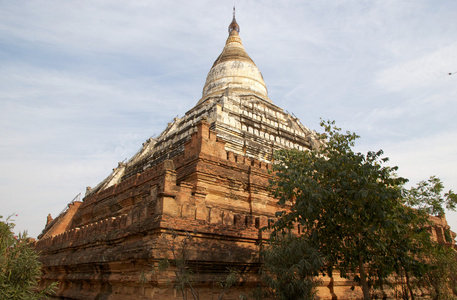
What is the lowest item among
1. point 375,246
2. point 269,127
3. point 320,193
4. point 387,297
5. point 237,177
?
point 387,297

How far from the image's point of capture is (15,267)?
26.7 ft

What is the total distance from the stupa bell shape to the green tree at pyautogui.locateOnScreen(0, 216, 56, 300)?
21704mm

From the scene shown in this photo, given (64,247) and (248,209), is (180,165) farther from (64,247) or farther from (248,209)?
(64,247)

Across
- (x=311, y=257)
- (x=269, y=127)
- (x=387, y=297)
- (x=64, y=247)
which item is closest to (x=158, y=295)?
(x=311, y=257)

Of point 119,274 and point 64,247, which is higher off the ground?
point 64,247

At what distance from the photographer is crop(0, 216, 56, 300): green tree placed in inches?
309

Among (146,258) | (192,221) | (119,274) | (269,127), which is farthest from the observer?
(269,127)

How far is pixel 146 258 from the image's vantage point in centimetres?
782

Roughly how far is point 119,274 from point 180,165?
193 inches

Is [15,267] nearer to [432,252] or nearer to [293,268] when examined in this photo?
[293,268]

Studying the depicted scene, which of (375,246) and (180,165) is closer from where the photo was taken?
(375,246)

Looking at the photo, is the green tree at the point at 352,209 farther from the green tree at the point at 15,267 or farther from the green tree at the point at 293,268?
the green tree at the point at 15,267

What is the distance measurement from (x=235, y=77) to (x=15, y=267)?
25318mm

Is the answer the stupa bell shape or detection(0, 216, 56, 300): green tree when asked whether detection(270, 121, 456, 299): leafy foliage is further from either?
the stupa bell shape
